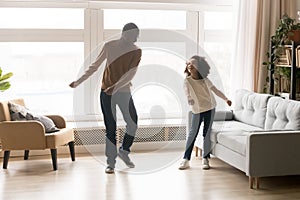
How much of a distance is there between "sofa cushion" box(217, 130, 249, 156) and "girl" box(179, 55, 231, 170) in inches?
10.0

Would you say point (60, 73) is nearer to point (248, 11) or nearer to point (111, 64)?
point (111, 64)

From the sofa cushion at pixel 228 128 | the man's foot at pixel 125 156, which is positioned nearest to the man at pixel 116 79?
the man's foot at pixel 125 156

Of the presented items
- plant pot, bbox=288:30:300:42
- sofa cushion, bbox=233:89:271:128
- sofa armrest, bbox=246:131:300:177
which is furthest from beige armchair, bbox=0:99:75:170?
plant pot, bbox=288:30:300:42

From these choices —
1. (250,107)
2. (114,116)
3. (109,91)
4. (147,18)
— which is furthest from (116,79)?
(147,18)

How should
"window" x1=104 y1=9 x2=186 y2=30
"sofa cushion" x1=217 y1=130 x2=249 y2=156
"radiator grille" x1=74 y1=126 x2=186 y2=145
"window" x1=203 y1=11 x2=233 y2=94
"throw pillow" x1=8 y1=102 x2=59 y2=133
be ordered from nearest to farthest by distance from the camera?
"sofa cushion" x1=217 y1=130 x2=249 y2=156 → "throw pillow" x1=8 y1=102 x2=59 y2=133 → "radiator grille" x1=74 y1=126 x2=186 y2=145 → "window" x1=104 y1=9 x2=186 y2=30 → "window" x1=203 y1=11 x2=233 y2=94

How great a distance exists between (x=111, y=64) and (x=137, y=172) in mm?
1129

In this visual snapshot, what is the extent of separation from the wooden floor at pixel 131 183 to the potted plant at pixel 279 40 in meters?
1.41

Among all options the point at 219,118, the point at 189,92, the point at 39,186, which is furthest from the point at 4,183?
the point at 219,118

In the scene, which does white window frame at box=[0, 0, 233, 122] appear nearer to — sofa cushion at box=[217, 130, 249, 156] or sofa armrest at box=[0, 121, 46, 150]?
sofa armrest at box=[0, 121, 46, 150]

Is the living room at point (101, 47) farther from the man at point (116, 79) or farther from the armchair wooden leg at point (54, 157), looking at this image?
the man at point (116, 79)

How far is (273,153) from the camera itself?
431 centimetres

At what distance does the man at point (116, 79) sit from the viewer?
4523 mm

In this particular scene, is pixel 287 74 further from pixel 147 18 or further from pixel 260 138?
pixel 147 18

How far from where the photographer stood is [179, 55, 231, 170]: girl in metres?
4.97
